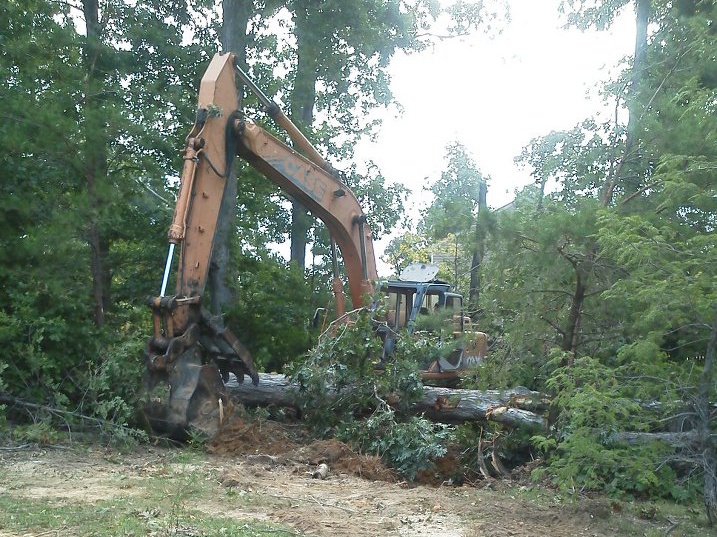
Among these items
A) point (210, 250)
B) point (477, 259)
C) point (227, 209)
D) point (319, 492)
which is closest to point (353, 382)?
point (477, 259)

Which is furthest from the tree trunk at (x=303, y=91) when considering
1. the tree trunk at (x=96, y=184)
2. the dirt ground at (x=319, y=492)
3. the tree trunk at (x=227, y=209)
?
the dirt ground at (x=319, y=492)

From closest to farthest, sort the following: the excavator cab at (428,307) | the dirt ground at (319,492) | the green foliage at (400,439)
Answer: the dirt ground at (319,492) < the green foliage at (400,439) < the excavator cab at (428,307)

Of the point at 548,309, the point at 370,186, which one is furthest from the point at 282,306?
the point at 370,186

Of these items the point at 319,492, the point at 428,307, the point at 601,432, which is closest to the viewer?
the point at 601,432

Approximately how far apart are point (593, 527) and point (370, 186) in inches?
646

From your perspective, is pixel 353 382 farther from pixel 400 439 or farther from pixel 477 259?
pixel 477 259

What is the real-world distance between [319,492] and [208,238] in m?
3.53

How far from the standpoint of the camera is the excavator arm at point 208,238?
826 cm

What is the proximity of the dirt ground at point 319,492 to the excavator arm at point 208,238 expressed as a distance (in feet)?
1.68

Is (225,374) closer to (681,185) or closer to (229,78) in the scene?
(229,78)

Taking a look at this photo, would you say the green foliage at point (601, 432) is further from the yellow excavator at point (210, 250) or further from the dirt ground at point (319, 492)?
the yellow excavator at point (210, 250)

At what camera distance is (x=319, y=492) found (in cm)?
662

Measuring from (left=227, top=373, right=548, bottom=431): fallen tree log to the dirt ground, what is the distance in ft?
3.10

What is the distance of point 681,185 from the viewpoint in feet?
19.8
